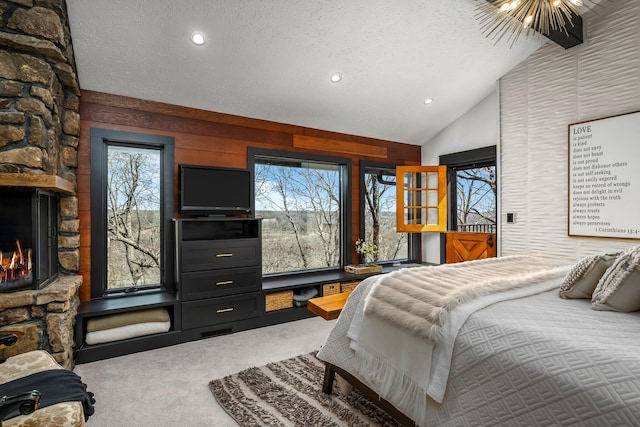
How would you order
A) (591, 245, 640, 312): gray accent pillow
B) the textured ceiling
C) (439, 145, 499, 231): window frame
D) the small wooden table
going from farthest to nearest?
(439, 145, 499, 231): window frame < the textured ceiling < the small wooden table < (591, 245, 640, 312): gray accent pillow

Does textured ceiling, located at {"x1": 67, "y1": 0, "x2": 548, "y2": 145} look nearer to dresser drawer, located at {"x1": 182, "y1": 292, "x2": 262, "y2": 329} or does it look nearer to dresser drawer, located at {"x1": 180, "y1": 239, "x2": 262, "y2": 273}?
dresser drawer, located at {"x1": 180, "y1": 239, "x2": 262, "y2": 273}

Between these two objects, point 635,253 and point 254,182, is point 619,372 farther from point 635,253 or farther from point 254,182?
point 254,182

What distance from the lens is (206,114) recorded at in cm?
348

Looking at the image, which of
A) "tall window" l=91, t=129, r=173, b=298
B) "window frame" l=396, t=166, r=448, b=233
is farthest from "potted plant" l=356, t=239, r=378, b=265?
"tall window" l=91, t=129, r=173, b=298

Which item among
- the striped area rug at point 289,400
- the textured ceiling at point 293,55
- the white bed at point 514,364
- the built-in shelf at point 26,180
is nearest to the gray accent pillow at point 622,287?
the white bed at point 514,364

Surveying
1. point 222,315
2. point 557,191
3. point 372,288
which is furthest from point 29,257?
point 557,191

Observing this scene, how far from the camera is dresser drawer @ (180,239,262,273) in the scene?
3062 millimetres

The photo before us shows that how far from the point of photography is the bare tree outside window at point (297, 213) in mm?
4004

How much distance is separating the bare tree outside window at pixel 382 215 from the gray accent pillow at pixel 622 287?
10.6ft

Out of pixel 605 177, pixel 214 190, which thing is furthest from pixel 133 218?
pixel 605 177

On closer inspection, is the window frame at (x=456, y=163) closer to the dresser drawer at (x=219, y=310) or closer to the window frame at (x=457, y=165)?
the window frame at (x=457, y=165)

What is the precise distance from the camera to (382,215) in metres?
4.89

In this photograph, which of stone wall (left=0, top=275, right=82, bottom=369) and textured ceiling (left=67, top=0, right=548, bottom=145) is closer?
stone wall (left=0, top=275, right=82, bottom=369)

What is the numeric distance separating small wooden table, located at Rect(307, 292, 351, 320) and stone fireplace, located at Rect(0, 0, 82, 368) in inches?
66.1
